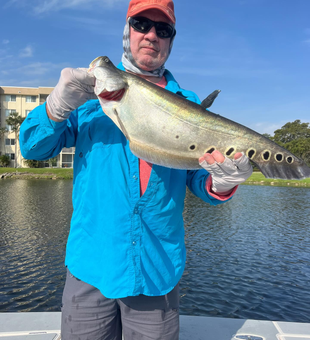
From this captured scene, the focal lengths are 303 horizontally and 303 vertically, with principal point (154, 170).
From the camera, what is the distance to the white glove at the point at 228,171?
2.46 metres

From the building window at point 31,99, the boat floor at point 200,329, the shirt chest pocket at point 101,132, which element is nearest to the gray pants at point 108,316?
the shirt chest pocket at point 101,132

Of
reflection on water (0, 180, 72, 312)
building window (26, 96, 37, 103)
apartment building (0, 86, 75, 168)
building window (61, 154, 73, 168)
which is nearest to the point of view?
reflection on water (0, 180, 72, 312)

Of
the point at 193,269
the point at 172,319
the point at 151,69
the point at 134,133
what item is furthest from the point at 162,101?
the point at 193,269

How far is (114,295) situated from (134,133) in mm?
1314

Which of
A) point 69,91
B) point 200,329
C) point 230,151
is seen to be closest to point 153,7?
point 69,91

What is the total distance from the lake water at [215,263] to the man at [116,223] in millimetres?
7545

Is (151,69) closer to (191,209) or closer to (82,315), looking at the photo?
(82,315)

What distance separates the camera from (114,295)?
2418 mm

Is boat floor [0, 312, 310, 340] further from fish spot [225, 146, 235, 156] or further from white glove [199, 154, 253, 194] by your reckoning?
fish spot [225, 146, 235, 156]

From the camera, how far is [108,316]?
2533 millimetres

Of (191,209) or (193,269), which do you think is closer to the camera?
(193,269)

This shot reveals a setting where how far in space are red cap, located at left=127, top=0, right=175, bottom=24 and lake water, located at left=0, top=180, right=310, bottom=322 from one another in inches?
344

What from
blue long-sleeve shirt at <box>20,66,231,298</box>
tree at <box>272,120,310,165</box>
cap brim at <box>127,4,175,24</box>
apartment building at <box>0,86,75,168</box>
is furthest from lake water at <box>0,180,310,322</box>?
tree at <box>272,120,310,165</box>

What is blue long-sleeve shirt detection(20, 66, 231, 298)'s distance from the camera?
8.12ft
